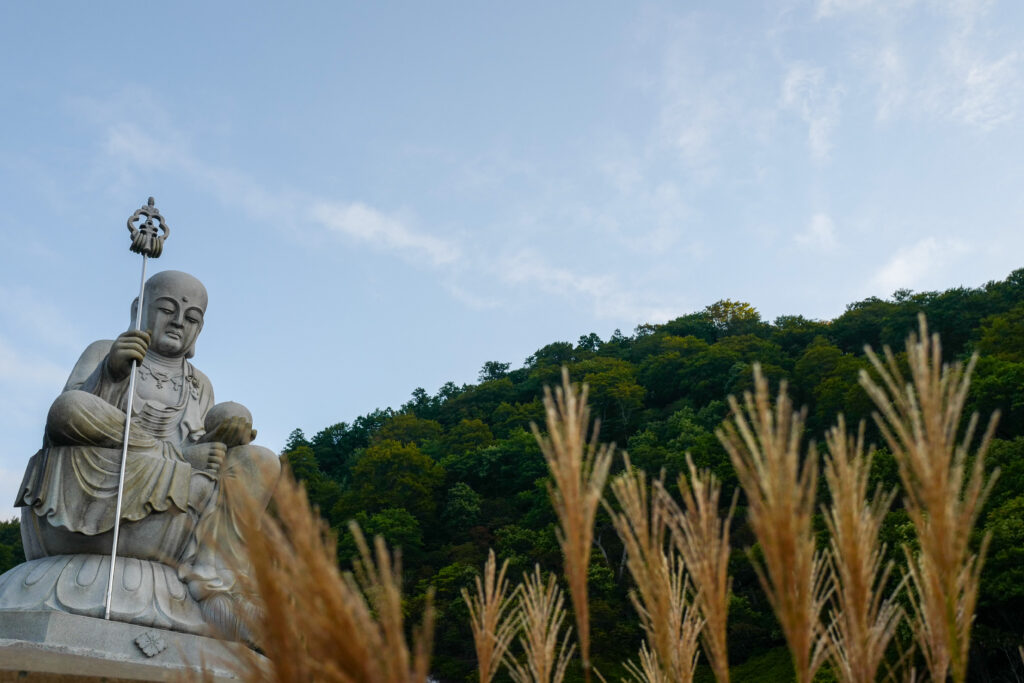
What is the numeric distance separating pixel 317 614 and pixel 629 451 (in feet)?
95.7

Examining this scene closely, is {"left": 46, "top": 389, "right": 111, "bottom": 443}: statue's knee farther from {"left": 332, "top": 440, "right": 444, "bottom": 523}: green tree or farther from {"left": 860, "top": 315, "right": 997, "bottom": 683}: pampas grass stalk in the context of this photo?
{"left": 332, "top": 440, "right": 444, "bottom": 523}: green tree

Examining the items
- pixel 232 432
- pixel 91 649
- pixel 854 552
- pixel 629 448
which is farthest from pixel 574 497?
pixel 629 448

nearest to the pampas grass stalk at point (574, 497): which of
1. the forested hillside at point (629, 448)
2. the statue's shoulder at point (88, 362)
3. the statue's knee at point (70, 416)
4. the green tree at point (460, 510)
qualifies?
the statue's knee at point (70, 416)

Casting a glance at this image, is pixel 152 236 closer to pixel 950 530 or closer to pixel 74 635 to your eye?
pixel 74 635

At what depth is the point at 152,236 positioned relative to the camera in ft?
17.7

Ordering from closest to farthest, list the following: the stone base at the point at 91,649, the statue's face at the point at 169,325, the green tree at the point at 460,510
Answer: the stone base at the point at 91,649
the statue's face at the point at 169,325
the green tree at the point at 460,510

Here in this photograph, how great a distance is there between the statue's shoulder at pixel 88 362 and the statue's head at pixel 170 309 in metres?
0.28

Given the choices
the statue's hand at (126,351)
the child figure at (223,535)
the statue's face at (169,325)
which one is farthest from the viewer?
the statue's face at (169,325)

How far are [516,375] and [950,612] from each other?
47398mm

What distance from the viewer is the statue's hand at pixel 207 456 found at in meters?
5.17

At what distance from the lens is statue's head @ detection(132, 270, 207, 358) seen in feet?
19.0

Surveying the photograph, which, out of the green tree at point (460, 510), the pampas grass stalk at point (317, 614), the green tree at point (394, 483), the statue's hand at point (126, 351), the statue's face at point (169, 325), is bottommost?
the pampas grass stalk at point (317, 614)

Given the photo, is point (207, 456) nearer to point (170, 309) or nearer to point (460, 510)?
point (170, 309)

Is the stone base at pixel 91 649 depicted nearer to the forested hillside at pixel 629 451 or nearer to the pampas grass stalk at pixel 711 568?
the pampas grass stalk at pixel 711 568
